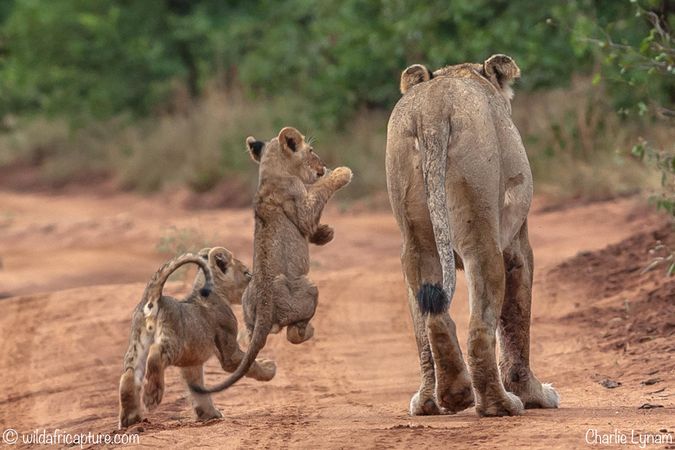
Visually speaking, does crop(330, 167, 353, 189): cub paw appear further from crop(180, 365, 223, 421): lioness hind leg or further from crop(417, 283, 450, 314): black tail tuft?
crop(417, 283, 450, 314): black tail tuft

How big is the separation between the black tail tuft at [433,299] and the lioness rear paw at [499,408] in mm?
483

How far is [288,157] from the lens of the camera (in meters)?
8.07

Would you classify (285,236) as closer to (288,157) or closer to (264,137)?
(288,157)

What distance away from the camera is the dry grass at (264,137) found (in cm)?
1609

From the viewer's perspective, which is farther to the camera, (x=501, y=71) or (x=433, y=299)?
(x=501, y=71)

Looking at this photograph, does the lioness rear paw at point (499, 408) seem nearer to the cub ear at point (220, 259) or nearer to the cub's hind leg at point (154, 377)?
the cub's hind leg at point (154, 377)

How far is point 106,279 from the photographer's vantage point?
43.8 ft

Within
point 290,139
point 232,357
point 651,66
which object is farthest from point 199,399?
point 651,66

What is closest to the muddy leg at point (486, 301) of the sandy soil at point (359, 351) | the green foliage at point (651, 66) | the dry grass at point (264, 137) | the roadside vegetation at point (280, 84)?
the sandy soil at point (359, 351)

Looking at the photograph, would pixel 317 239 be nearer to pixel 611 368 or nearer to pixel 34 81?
pixel 611 368

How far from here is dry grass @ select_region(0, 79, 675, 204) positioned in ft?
52.8

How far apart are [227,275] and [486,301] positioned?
1.75 metres

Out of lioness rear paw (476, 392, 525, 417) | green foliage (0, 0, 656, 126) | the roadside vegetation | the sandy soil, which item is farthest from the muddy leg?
green foliage (0, 0, 656, 126)

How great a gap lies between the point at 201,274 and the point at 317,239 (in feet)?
2.10
